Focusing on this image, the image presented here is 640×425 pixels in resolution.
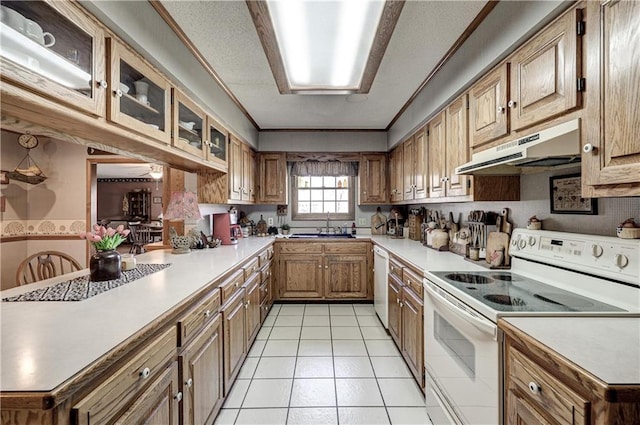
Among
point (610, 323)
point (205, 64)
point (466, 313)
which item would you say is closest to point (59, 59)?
point (205, 64)

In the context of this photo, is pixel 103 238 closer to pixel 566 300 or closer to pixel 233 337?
pixel 233 337

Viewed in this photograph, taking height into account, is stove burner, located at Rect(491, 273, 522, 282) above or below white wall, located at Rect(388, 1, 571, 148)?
below

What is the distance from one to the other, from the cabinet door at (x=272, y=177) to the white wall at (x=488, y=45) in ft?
7.40

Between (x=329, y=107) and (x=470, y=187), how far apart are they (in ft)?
6.34

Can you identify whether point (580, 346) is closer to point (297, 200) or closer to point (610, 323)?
point (610, 323)

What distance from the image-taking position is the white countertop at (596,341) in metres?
0.77

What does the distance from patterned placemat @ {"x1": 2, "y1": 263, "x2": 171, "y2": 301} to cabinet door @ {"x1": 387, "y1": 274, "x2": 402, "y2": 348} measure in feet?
6.67

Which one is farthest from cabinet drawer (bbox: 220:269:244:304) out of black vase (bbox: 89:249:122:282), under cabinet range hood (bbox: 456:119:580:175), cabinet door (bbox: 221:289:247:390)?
under cabinet range hood (bbox: 456:119:580:175)

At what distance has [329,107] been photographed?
3414mm

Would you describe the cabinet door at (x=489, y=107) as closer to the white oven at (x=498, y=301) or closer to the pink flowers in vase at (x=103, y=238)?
the white oven at (x=498, y=301)

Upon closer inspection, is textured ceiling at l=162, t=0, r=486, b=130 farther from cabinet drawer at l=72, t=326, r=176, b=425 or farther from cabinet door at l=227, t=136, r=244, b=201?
cabinet drawer at l=72, t=326, r=176, b=425

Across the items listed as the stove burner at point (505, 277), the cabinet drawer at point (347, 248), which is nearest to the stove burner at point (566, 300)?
the stove burner at point (505, 277)

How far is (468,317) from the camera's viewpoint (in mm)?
1313

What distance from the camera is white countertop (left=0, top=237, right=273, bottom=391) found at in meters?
0.75
